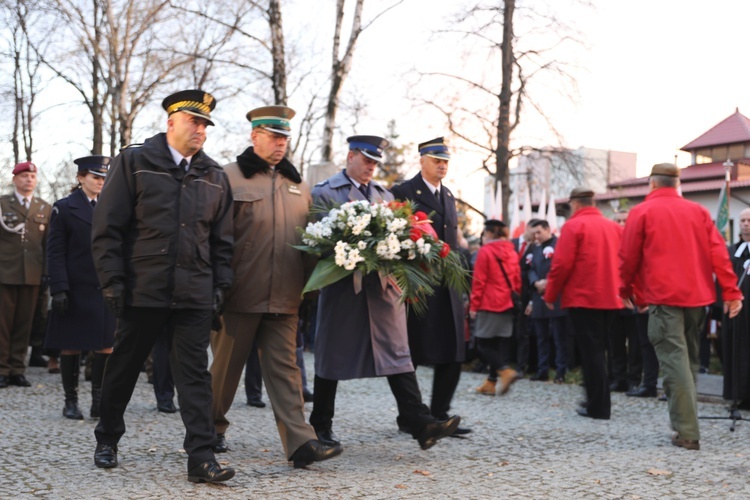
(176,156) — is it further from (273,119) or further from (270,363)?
(270,363)

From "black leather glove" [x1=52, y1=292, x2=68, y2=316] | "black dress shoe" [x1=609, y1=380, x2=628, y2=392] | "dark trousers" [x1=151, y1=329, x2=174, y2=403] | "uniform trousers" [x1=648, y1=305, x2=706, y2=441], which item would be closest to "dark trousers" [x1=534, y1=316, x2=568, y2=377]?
"black dress shoe" [x1=609, y1=380, x2=628, y2=392]

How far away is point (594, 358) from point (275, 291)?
3.94 meters

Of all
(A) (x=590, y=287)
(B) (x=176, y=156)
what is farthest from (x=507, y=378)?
(B) (x=176, y=156)

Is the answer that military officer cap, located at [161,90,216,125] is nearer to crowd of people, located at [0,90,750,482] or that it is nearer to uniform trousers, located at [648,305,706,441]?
crowd of people, located at [0,90,750,482]

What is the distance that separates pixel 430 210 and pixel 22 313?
6195mm

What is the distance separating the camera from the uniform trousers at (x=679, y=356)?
702cm

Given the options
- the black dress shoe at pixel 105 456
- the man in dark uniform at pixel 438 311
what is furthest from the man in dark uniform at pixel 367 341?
the black dress shoe at pixel 105 456

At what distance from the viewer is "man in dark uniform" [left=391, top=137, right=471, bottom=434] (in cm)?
712

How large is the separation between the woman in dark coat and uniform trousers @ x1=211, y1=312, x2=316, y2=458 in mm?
2259

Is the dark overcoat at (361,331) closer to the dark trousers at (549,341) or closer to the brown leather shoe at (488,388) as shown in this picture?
the brown leather shoe at (488,388)

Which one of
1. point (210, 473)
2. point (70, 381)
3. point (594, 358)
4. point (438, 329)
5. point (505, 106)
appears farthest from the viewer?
point (505, 106)

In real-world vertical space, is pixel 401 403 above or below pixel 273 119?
below

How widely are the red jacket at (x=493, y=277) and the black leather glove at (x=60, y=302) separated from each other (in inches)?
189

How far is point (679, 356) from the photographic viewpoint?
7180 mm
